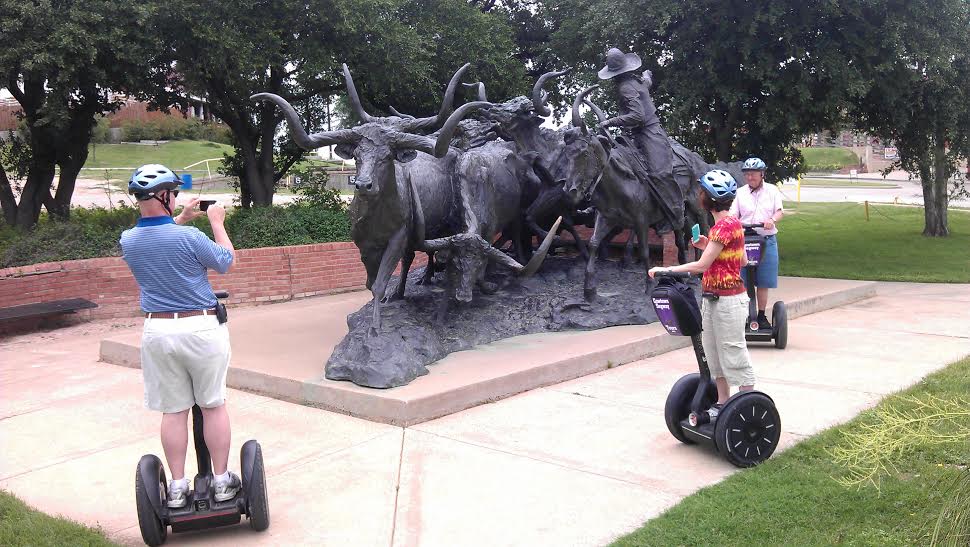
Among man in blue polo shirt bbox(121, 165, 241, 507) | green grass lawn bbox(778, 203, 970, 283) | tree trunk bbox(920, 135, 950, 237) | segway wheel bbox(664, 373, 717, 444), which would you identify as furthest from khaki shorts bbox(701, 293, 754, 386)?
tree trunk bbox(920, 135, 950, 237)

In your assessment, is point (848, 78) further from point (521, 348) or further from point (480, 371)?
point (480, 371)

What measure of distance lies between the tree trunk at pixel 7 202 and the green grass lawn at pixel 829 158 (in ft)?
176

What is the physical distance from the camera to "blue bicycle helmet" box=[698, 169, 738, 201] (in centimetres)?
541

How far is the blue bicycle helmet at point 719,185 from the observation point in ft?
17.7

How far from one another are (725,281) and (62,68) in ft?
33.4

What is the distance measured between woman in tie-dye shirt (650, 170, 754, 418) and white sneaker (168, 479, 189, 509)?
3231 millimetres

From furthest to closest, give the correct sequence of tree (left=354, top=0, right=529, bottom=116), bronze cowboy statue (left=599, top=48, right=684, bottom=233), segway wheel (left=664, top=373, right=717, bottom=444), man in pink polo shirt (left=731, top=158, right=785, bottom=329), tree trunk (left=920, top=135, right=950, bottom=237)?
1. tree trunk (left=920, top=135, right=950, bottom=237)
2. tree (left=354, top=0, right=529, bottom=116)
3. bronze cowboy statue (left=599, top=48, right=684, bottom=233)
4. man in pink polo shirt (left=731, top=158, right=785, bottom=329)
5. segway wheel (left=664, top=373, right=717, bottom=444)

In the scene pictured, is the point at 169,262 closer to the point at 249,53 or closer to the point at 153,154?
the point at 249,53

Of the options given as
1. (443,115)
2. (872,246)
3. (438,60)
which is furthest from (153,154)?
(443,115)

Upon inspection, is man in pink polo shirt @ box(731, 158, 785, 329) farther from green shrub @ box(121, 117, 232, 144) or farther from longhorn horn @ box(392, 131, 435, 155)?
green shrub @ box(121, 117, 232, 144)

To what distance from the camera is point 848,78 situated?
14.0 metres

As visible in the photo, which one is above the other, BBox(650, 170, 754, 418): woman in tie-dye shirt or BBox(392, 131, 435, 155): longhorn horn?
BBox(392, 131, 435, 155): longhorn horn

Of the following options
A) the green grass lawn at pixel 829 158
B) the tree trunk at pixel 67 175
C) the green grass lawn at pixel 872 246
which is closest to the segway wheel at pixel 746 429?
the green grass lawn at pixel 872 246

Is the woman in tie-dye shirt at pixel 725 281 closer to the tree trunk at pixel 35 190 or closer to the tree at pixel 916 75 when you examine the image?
the tree at pixel 916 75
